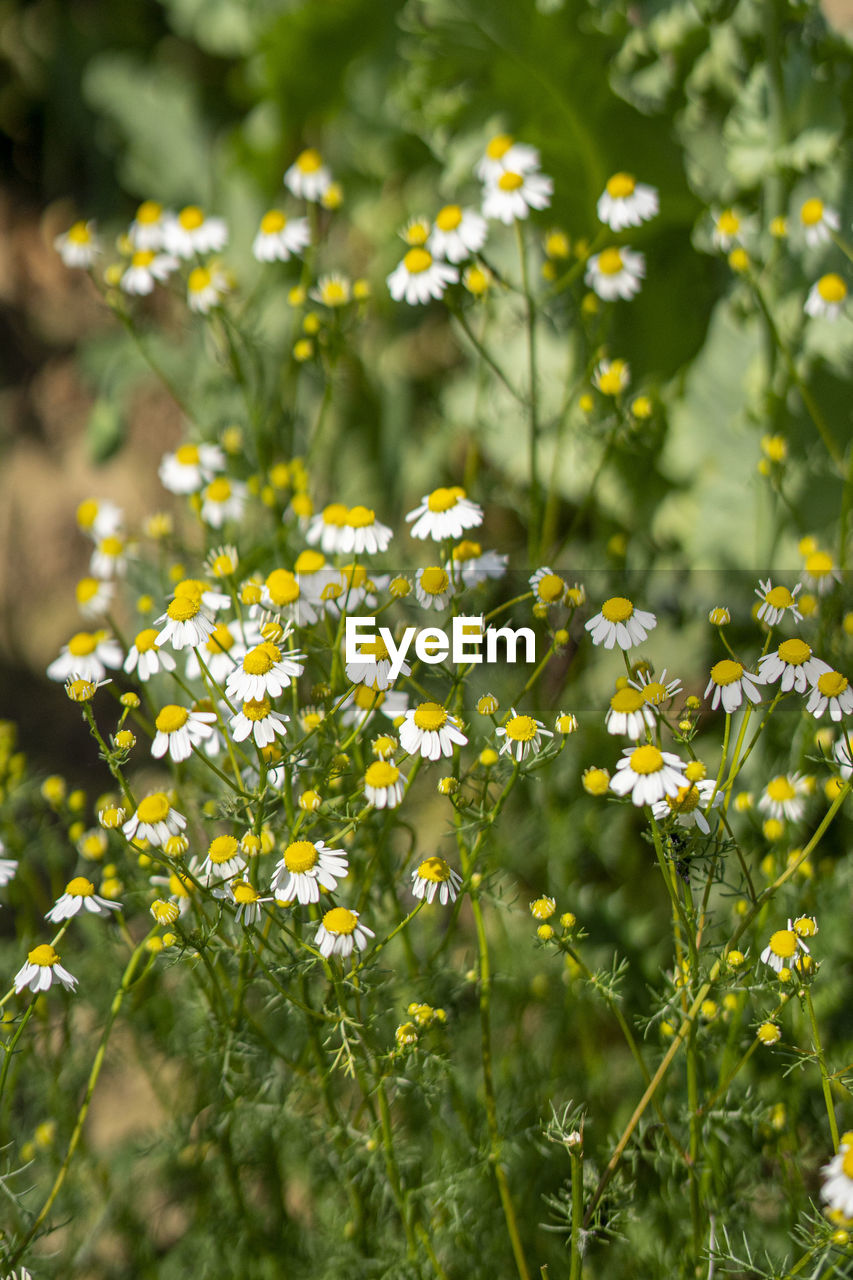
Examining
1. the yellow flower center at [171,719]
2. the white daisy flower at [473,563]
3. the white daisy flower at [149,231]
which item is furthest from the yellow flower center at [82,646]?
the white daisy flower at [149,231]

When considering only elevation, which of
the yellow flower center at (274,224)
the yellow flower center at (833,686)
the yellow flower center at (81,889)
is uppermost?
the yellow flower center at (274,224)

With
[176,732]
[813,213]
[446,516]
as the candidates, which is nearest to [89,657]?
[176,732]

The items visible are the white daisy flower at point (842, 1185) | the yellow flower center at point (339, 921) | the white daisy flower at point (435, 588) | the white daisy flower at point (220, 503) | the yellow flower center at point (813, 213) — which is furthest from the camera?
the white daisy flower at point (220, 503)

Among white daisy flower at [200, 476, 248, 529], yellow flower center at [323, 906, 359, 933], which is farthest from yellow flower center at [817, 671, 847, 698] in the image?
white daisy flower at [200, 476, 248, 529]

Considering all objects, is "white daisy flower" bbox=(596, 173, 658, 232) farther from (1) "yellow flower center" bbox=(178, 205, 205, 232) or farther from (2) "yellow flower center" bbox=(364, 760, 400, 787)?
(2) "yellow flower center" bbox=(364, 760, 400, 787)

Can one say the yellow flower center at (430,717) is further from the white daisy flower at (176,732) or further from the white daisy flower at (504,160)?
the white daisy flower at (504,160)

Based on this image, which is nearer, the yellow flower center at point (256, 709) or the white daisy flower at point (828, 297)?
the yellow flower center at point (256, 709)
